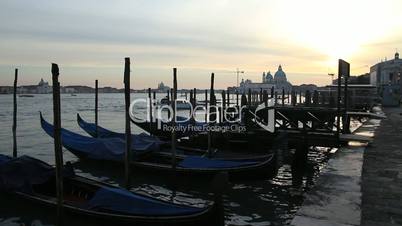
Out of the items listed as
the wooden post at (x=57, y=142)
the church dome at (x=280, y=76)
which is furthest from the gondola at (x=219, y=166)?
the church dome at (x=280, y=76)

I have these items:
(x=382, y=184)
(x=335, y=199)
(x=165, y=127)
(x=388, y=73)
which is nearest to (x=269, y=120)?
(x=165, y=127)

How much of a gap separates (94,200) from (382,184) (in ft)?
19.6

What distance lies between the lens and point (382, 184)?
28.5ft

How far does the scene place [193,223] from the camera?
7.18 metres

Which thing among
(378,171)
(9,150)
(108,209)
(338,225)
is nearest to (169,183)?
(108,209)

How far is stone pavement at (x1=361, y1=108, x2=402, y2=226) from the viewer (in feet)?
21.6

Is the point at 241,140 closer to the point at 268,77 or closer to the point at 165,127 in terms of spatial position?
the point at 165,127

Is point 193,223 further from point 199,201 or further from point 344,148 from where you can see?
point 344,148

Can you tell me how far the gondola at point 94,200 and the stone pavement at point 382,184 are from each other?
258cm

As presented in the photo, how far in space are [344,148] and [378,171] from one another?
364cm

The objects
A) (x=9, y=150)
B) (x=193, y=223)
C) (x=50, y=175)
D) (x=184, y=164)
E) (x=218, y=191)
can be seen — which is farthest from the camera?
(x=9, y=150)

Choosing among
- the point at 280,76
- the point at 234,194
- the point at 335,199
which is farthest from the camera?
the point at 280,76

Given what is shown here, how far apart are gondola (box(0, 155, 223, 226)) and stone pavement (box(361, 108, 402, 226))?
258 centimetres

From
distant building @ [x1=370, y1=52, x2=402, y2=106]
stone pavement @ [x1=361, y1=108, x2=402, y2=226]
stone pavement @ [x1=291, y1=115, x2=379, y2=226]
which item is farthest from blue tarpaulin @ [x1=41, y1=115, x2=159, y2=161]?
distant building @ [x1=370, y1=52, x2=402, y2=106]
